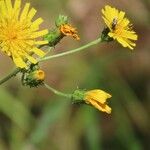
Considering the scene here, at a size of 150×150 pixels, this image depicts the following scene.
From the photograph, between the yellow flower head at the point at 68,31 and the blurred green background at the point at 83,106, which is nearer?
the yellow flower head at the point at 68,31

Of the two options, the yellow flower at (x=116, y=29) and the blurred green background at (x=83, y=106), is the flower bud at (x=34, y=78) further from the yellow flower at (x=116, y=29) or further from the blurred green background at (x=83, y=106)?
the blurred green background at (x=83, y=106)

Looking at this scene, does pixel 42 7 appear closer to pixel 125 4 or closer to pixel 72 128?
pixel 125 4

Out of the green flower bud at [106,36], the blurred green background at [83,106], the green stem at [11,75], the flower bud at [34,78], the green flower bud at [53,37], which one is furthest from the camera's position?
the blurred green background at [83,106]

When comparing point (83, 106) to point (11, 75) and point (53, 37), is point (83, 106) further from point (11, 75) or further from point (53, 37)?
point (11, 75)

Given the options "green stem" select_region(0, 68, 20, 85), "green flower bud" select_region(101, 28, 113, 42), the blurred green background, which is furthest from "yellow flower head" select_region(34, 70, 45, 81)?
the blurred green background

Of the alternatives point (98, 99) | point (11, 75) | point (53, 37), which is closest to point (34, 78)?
point (11, 75)

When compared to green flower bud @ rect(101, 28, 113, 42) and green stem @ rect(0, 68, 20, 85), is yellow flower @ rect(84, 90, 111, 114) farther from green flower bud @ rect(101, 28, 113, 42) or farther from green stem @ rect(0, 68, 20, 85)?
green stem @ rect(0, 68, 20, 85)

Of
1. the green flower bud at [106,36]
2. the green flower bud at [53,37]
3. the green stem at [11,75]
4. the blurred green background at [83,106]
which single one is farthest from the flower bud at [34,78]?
the blurred green background at [83,106]
